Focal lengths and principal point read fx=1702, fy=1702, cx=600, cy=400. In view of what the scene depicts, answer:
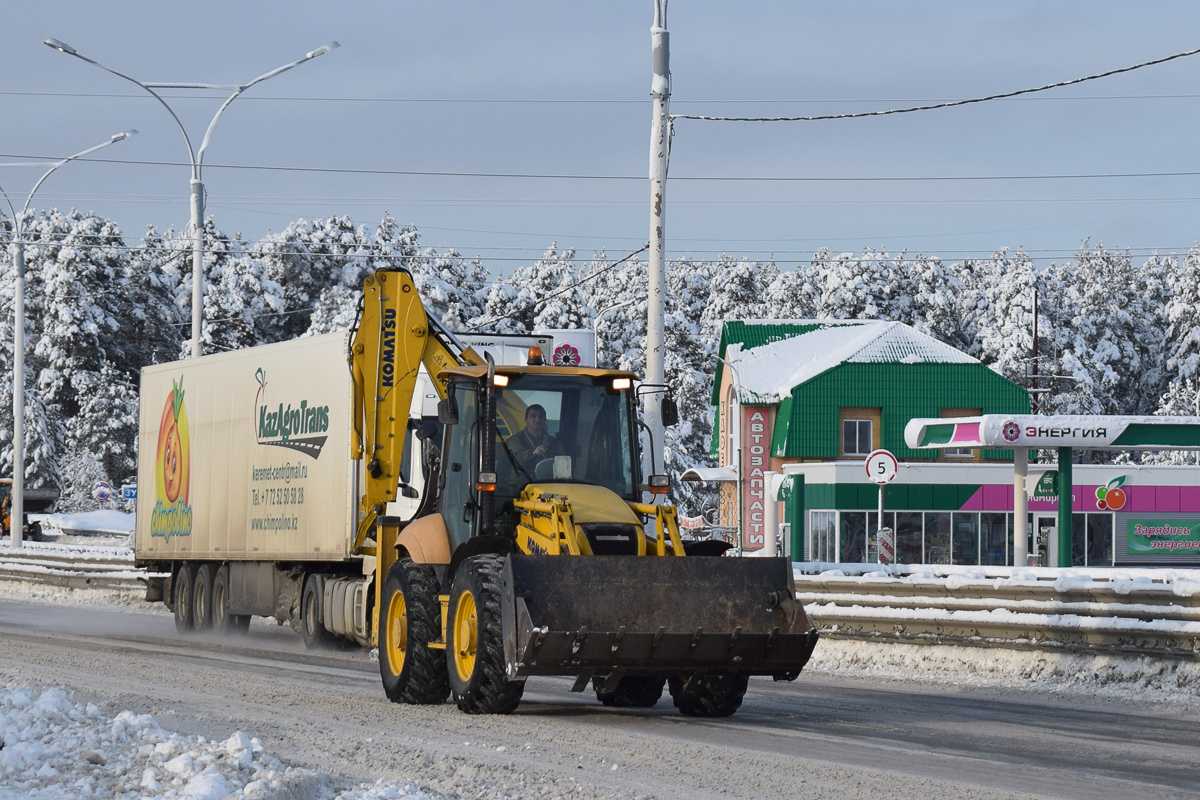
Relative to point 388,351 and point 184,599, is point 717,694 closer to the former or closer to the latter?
point 388,351

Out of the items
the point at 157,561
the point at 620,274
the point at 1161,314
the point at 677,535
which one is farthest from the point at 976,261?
the point at 677,535

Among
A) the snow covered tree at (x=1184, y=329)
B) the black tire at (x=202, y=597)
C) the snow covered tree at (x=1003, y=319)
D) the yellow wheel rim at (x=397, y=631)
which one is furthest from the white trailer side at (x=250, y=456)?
the snow covered tree at (x=1184, y=329)

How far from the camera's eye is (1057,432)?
1232 inches

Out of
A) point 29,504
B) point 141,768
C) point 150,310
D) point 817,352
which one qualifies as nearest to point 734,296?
point 817,352

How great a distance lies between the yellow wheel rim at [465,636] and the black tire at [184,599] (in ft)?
41.4

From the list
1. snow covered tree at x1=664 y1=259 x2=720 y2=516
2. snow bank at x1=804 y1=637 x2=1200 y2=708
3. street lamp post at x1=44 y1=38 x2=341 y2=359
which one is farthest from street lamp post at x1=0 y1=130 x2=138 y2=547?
snow covered tree at x1=664 y1=259 x2=720 y2=516

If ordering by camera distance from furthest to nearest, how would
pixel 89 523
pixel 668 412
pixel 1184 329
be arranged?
pixel 1184 329 < pixel 89 523 < pixel 668 412

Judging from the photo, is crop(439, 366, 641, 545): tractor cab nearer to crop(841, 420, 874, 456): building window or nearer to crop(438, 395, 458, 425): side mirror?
crop(438, 395, 458, 425): side mirror

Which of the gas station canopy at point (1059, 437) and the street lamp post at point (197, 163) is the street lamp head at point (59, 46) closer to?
the street lamp post at point (197, 163)

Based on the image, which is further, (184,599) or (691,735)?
(184,599)

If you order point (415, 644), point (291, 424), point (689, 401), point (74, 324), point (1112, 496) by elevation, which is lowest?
point (415, 644)

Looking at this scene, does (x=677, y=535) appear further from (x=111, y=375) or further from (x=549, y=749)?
(x=111, y=375)

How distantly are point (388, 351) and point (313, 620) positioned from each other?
4815 millimetres

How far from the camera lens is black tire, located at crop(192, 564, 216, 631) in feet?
77.2
